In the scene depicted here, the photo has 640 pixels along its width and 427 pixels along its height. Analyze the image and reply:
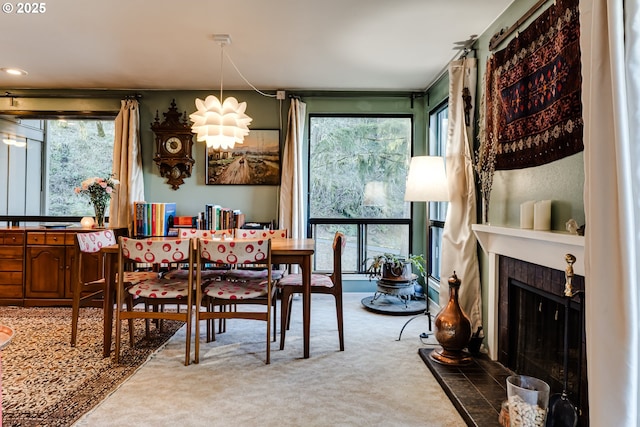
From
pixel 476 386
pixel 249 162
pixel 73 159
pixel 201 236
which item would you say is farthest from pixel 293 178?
pixel 476 386

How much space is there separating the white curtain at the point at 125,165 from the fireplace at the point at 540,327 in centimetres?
387

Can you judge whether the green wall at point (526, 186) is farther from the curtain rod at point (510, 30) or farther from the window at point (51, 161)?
the window at point (51, 161)

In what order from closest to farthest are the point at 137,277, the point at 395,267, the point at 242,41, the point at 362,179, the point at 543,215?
the point at 543,215 → the point at 137,277 → the point at 242,41 → the point at 395,267 → the point at 362,179

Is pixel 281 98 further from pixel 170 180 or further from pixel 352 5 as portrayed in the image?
pixel 352 5

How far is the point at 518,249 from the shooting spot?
2.31 m

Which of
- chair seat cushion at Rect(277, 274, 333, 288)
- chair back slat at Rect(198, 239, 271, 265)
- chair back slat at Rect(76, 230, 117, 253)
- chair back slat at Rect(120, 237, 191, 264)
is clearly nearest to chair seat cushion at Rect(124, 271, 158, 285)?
chair back slat at Rect(76, 230, 117, 253)

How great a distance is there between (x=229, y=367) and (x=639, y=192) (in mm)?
2360

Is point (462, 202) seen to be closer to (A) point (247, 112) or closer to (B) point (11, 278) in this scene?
(A) point (247, 112)

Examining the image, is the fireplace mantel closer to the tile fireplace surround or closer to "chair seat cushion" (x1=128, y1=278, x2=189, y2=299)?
the tile fireplace surround

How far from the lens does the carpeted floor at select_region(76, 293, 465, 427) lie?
1966mm

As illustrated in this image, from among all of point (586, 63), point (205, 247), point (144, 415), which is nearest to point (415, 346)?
point (205, 247)

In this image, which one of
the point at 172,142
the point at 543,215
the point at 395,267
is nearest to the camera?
the point at 543,215

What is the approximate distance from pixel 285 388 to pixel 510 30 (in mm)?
2623

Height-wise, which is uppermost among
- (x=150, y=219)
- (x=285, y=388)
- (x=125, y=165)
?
(x=125, y=165)
